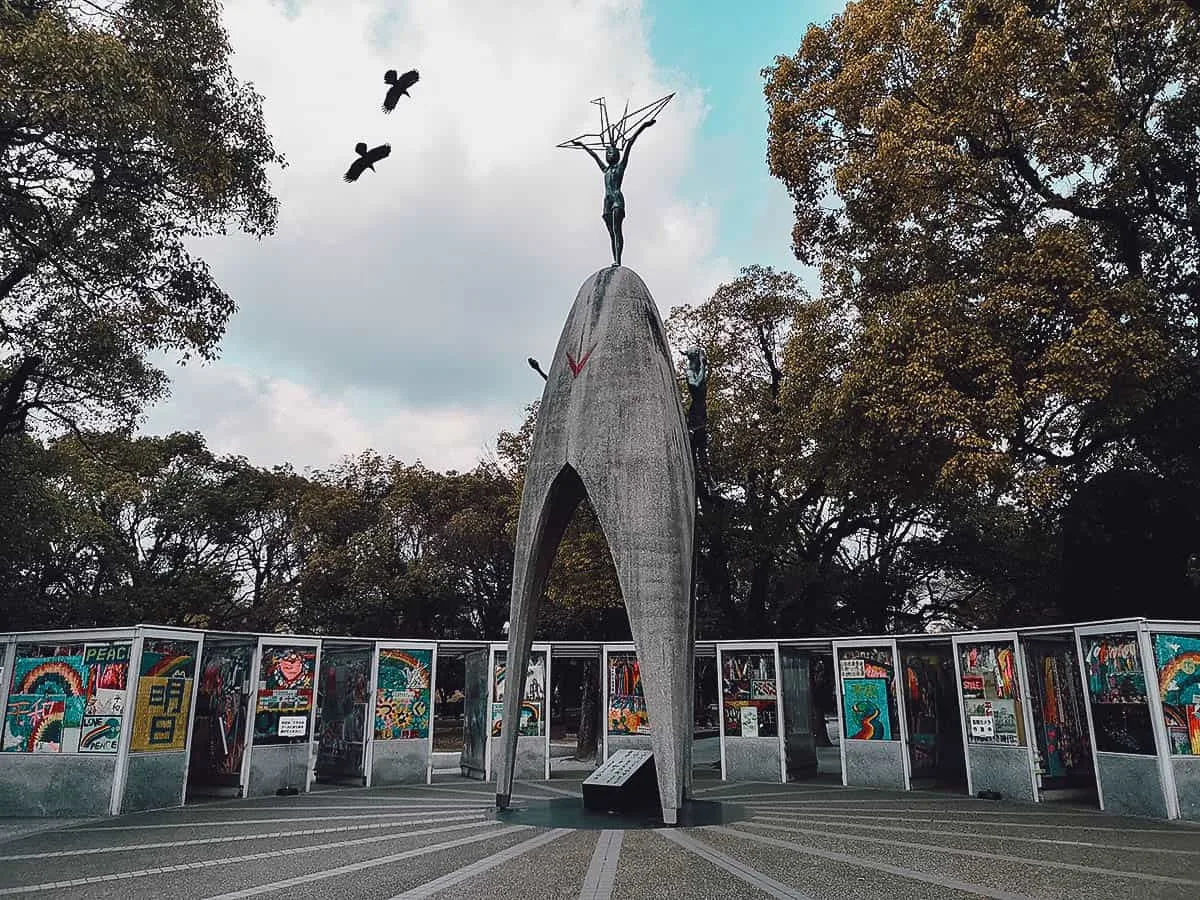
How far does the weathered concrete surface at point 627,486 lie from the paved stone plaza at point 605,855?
165 centimetres

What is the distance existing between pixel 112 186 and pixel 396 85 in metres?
7.55

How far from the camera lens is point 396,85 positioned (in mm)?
9648

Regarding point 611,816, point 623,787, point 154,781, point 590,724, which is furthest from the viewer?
point 590,724

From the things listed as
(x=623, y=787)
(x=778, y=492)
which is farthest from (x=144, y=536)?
(x=623, y=787)

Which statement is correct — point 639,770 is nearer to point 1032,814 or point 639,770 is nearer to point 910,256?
point 1032,814

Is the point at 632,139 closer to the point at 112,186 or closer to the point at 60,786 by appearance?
the point at 112,186

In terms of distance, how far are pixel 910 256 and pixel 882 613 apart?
13780mm

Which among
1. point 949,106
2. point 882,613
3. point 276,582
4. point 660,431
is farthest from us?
point 276,582

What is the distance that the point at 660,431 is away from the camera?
11523mm

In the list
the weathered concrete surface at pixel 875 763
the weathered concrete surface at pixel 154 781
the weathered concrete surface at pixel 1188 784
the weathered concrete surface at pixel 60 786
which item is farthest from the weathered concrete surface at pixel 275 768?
the weathered concrete surface at pixel 1188 784

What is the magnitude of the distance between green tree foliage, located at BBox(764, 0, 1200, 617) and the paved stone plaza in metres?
7.14

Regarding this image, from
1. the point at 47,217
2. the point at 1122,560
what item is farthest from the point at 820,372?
the point at 47,217

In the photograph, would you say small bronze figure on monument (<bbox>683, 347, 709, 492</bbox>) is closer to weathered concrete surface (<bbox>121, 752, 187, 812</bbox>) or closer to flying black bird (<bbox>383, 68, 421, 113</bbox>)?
flying black bird (<bbox>383, 68, 421, 113</bbox>)

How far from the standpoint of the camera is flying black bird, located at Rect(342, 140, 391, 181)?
9.61m
